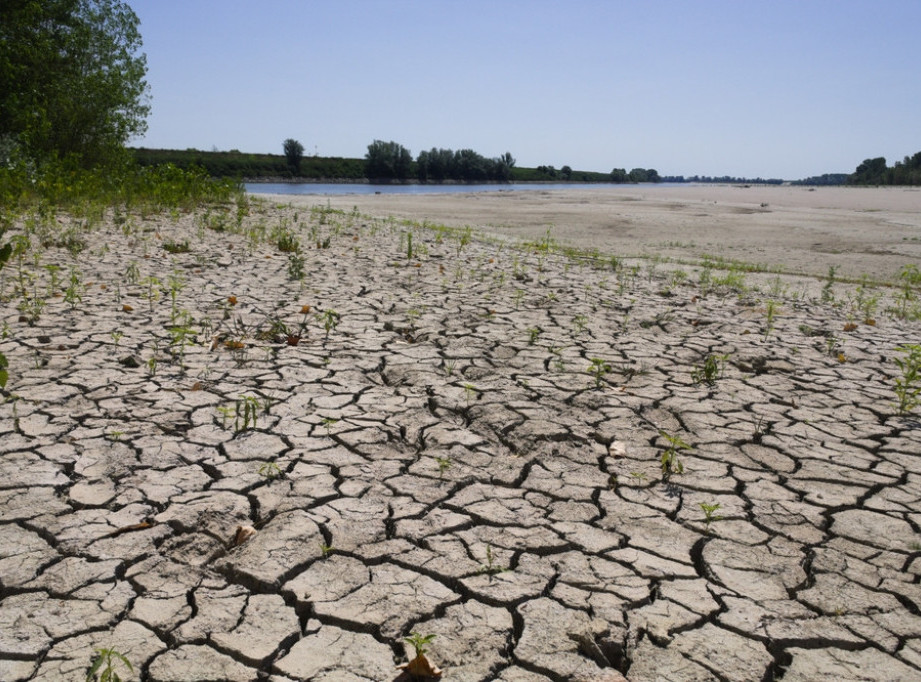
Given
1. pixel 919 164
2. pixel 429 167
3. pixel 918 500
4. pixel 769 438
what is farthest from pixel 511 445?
pixel 919 164

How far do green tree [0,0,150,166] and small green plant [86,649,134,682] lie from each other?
1294cm

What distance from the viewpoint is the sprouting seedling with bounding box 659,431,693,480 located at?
3.00 metres

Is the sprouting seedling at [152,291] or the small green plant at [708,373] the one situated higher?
the sprouting seedling at [152,291]

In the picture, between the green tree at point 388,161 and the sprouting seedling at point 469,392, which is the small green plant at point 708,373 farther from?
the green tree at point 388,161

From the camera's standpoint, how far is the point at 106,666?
1.72m

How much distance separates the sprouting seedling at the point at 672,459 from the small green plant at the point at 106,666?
2.15 m

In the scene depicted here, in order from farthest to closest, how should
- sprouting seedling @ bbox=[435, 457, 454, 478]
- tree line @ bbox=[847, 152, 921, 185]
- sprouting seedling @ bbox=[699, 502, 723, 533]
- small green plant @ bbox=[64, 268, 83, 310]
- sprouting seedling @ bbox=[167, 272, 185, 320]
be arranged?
tree line @ bbox=[847, 152, 921, 185] → sprouting seedling @ bbox=[167, 272, 185, 320] → small green plant @ bbox=[64, 268, 83, 310] → sprouting seedling @ bbox=[435, 457, 454, 478] → sprouting seedling @ bbox=[699, 502, 723, 533]

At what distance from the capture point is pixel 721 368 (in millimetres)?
4500

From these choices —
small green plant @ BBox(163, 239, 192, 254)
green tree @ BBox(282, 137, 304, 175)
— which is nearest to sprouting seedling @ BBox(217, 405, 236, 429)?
small green plant @ BBox(163, 239, 192, 254)

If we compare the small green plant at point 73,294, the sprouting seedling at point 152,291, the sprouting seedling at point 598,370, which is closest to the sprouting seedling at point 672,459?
the sprouting seedling at point 598,370

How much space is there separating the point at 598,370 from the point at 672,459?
131 centimetres

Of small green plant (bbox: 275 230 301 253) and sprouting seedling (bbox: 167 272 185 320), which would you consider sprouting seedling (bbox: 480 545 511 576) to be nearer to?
sprouting seedling (bbox: 167 272 185 320)

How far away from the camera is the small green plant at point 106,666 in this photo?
159cm

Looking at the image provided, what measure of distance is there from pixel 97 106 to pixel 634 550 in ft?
50.7
